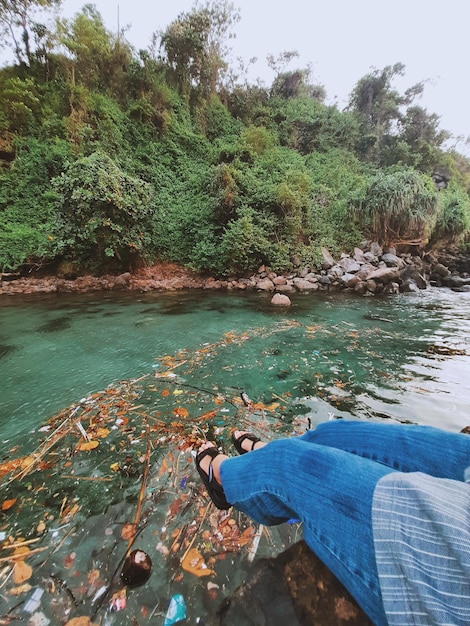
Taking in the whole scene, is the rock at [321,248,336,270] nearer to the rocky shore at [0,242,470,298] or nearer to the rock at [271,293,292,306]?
the rocky shore at [0,242,470,298]

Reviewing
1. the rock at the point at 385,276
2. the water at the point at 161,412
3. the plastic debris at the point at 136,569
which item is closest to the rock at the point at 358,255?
the rock at the point at 385,276

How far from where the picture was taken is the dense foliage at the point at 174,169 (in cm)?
799

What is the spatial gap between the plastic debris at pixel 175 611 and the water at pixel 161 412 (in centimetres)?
2

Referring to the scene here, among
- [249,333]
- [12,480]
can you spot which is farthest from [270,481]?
[249,333]

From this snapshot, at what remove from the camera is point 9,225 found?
8078mm

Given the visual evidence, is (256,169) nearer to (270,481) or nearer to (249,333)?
(249,333)

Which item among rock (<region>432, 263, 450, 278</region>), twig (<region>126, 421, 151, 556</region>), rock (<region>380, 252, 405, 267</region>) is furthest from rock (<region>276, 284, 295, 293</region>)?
twig (<region>126, 421, 151, 556</region>)

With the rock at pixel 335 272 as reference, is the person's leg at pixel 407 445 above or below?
above

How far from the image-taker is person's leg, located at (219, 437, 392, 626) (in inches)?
25.5

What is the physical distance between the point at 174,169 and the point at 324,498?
1350 cm

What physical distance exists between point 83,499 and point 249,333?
308 centimetres

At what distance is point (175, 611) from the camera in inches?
37.5

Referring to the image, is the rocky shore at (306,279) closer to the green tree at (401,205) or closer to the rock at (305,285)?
the rock at (305,285)

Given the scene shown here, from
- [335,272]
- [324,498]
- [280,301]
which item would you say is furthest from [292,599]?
[335,272]
